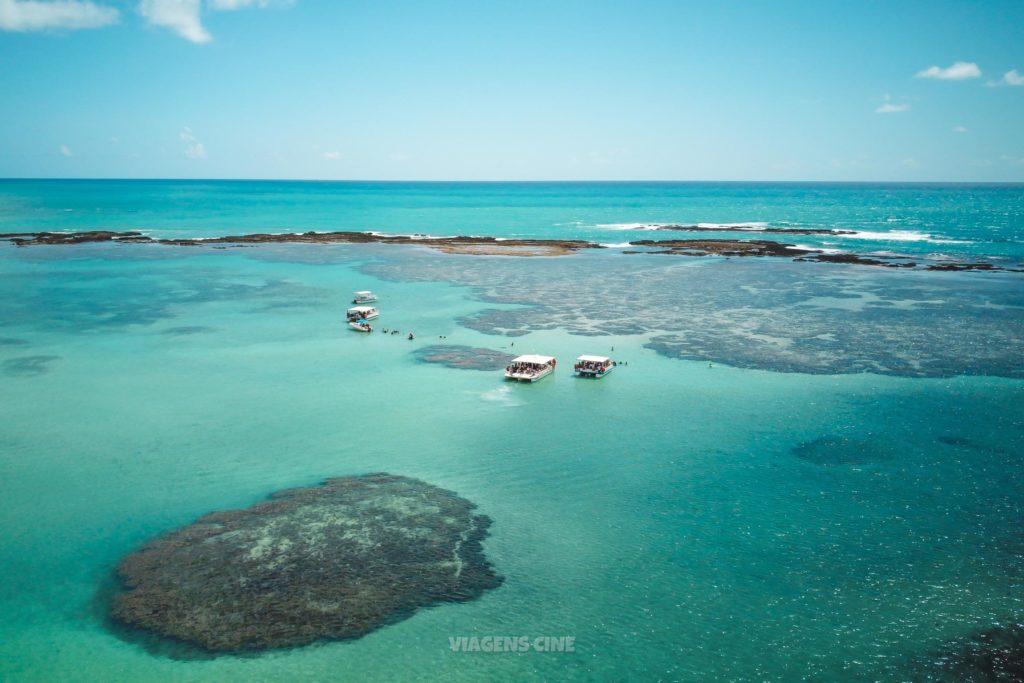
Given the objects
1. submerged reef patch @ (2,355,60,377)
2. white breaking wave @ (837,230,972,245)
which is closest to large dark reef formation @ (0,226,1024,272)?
white breaking wave @ (837,230,972,245)

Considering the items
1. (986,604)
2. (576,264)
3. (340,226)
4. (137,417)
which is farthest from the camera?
(340,226)

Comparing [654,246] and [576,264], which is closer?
[576,264]

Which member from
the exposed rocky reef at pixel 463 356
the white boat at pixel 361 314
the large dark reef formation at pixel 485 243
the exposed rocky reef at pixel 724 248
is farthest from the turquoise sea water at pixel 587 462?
the exposed rocky reef at pixel 724 248

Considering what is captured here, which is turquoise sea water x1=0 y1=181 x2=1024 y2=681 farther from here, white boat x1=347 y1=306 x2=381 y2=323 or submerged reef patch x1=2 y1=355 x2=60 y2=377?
white boat x1=347 y1=306 x2=381 y2=323

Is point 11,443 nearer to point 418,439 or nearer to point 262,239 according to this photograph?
point 418,439

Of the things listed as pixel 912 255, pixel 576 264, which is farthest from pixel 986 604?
pixel 912 255

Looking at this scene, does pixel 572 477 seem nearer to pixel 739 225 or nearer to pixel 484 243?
pixel 484 243

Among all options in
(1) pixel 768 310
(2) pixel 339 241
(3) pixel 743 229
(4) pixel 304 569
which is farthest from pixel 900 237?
(4) pixel 304 569
